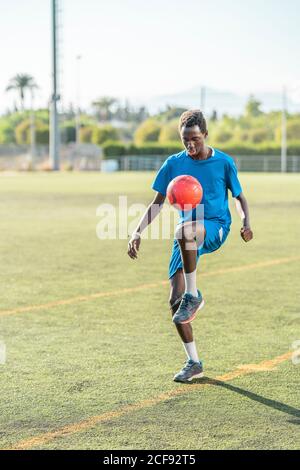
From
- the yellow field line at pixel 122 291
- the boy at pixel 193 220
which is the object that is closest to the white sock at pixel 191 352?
the boy at pixel 193 220

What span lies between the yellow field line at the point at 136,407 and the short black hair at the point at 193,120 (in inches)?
68.1

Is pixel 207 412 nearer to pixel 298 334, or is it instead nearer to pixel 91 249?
pixel 298 334

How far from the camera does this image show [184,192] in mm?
6168

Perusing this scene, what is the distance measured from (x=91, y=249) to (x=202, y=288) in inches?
182

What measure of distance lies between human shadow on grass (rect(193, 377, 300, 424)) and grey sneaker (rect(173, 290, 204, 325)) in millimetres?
456

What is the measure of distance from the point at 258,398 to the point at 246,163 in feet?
234

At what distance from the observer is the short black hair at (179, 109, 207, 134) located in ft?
20.5

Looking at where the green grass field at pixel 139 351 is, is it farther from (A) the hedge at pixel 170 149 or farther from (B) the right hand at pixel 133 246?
(A) the hedge at pixel 170 149

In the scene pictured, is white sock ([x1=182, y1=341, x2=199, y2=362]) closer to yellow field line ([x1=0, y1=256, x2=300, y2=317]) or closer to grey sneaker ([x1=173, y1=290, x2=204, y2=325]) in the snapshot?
grey sneaker ([x1=173, y1=290, x2=204, y2=325])

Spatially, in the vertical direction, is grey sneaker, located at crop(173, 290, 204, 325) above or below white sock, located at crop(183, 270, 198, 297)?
below

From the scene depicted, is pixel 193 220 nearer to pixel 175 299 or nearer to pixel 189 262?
A: pixel 189 262

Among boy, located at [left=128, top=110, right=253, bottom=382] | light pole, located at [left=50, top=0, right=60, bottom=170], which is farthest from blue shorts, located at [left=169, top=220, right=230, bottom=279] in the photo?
light pole, located at [left=50, top=0, right=60, bottom=170]

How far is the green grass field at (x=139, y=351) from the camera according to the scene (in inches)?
208
